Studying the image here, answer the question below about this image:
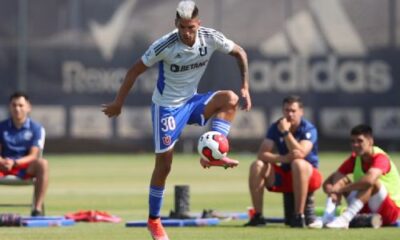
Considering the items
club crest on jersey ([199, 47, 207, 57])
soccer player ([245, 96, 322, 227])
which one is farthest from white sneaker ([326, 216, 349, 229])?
club crest on jersey ([199, 47, 207, 57])

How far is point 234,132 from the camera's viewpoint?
30.9m

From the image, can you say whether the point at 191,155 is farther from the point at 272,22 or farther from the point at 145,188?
the point at 145,188

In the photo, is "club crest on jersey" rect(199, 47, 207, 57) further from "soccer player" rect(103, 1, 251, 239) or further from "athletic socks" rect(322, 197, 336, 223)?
"athletic socks" rect(322, 197, 336, 223)

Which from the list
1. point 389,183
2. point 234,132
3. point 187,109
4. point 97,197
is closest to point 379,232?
point 389,183

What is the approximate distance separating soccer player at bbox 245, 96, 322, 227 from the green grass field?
1.03 ft

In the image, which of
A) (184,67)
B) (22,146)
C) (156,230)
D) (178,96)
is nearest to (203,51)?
(184,67)

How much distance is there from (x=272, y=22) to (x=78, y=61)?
197 inches

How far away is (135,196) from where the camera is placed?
A: 19.2 metres

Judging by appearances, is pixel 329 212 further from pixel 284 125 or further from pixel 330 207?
pixel 284 125

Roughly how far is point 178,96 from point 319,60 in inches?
792

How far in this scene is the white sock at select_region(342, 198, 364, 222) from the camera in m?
13.3

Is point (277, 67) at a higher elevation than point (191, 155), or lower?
higher

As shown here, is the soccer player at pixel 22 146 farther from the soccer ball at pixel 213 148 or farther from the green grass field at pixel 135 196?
the soccer ball at pixel 213 148

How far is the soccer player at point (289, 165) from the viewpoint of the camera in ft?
44.3
